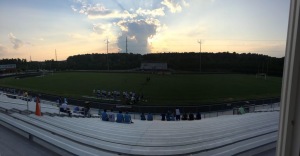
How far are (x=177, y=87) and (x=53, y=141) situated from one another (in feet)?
55.1

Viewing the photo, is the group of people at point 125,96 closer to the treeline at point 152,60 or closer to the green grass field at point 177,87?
the green grass field at point 177,87

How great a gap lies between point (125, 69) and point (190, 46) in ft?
26.0

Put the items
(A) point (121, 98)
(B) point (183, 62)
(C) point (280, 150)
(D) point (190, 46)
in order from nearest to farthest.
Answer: (C) point (280, 150)
(A) point (121, 98)
(D) point (190, 46)
(B) point (183, 62)

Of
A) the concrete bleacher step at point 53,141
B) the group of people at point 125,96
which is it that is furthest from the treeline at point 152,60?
the concrete bleacher step at point 53,141

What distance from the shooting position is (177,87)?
19438 millimetres

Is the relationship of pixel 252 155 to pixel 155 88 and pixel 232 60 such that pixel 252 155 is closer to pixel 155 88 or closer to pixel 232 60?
pixel 232 60

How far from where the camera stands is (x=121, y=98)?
14547 millimetres

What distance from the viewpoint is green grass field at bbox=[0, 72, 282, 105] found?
15.0 meters

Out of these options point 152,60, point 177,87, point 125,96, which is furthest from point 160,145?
point 152,60

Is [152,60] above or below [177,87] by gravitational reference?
above

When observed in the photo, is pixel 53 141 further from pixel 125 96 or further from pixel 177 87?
pixel 177 87

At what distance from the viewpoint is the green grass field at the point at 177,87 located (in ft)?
49.3

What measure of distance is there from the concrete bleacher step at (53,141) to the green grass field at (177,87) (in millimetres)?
10074

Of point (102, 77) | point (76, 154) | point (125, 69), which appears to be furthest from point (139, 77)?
point (76, 154)
